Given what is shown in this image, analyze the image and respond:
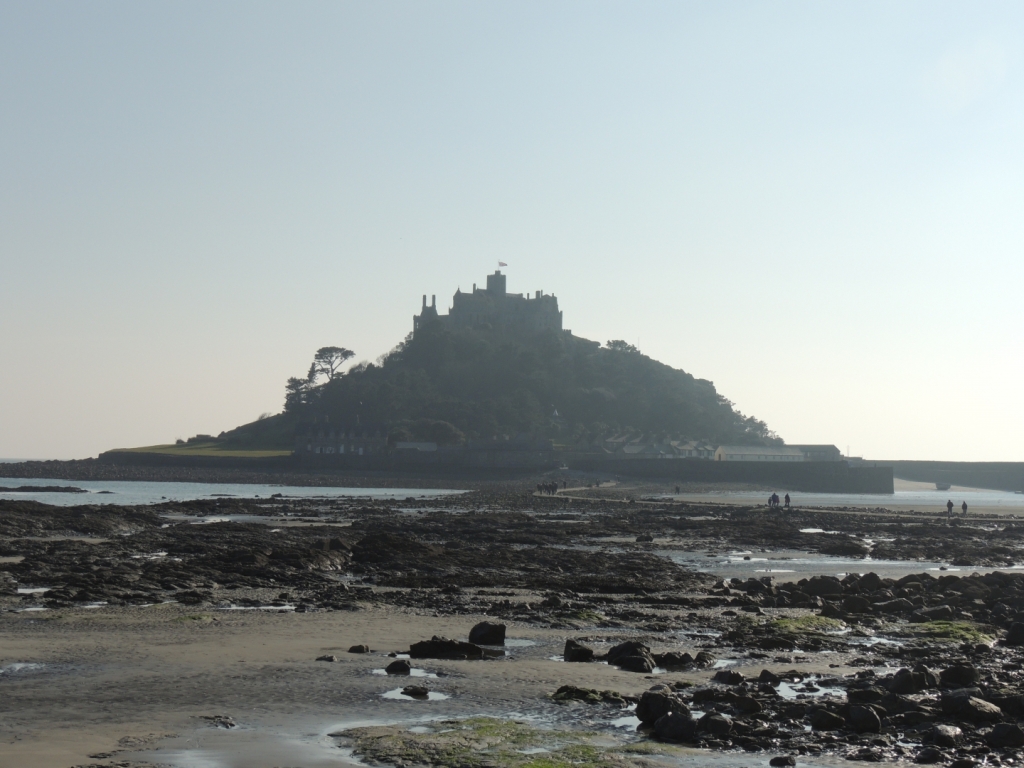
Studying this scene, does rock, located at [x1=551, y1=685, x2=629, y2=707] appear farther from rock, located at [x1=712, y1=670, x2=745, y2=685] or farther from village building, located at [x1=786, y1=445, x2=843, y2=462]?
village building, located at [x1=786, y1=445, x2=843, y2=462]

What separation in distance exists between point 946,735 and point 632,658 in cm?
414

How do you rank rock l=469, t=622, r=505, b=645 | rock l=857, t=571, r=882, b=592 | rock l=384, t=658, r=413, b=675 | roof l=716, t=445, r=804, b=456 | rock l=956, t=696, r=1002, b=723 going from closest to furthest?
1. rock l=956, t=696, r=1002, b=723
2. rock l=384, t=658, r=413, b=675
3. rock l=469, t=622, r=505, b=645
4. rock l=857, t=571, r=882, b=592
5. roof l=716, t=445, r=804, b=456

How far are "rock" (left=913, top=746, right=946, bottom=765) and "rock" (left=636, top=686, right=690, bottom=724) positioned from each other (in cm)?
206

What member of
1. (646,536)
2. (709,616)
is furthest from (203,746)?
(646,536)

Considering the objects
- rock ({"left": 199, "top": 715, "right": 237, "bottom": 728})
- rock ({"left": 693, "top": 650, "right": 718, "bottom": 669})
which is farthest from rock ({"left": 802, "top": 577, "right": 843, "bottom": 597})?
rock ({"left": 199, "top": 715, "right": 237, "bottom": 728})

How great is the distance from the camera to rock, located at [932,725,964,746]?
9.41 meters

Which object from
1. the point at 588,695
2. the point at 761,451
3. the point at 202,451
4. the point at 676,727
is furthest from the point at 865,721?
the point at 202,451

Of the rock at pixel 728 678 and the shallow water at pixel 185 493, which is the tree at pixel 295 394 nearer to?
the shallow water at pixel 185 493

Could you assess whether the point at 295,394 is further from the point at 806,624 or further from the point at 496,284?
the point at 806,624

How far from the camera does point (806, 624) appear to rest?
16453 mm

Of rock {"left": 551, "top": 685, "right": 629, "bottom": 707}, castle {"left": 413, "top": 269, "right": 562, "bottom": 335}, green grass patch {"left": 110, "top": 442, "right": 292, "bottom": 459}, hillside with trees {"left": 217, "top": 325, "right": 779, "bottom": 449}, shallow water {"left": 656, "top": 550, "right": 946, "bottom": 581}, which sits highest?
castle {"left": 413, "top": 269, "right": 562, "bottom": 335}

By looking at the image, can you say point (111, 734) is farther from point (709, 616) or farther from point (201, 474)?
point (201, 474)

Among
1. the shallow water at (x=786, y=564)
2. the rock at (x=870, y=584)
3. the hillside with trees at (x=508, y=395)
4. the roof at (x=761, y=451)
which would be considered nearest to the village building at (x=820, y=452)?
the roof at (x=761, y=451)

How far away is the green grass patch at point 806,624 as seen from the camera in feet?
52.4
